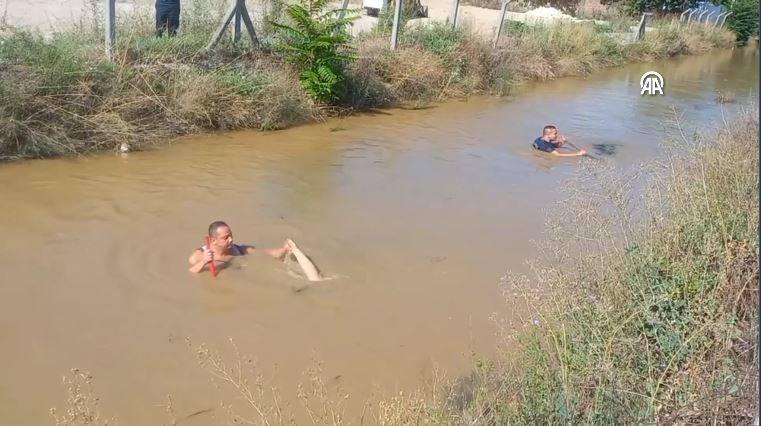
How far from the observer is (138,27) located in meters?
10.4

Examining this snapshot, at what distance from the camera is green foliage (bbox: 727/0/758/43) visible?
36750mm

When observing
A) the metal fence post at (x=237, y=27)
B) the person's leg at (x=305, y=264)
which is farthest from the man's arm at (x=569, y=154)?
the person's leg at (x=305, y=264)

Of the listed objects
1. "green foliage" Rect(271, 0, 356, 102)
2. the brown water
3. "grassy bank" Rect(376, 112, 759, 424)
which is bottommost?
the brown water

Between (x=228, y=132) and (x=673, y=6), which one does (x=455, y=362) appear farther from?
(x=673, y=6)

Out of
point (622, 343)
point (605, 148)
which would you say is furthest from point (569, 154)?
point (622, 343)

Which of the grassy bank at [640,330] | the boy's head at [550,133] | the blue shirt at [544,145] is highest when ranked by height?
the grassy bank at [640,330]

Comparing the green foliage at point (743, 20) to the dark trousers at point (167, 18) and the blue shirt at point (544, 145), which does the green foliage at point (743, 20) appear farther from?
the dark trousers at point (167, 18)

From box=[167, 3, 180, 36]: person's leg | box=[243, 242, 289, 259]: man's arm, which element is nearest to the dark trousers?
box=[167, 3, 180, 36]: person's leg

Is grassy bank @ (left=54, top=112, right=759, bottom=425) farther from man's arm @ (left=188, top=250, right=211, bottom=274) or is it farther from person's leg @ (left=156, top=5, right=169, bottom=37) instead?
person's leg @ (left=156, top=5, right=169, bottom=37)

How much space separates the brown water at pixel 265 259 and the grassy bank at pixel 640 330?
1186mm

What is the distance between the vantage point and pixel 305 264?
6.30 metres

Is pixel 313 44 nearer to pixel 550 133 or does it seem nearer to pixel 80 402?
pixel 550 133

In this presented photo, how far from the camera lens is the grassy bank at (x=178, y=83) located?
8.47m

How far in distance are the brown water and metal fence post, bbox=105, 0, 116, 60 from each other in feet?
4.81
